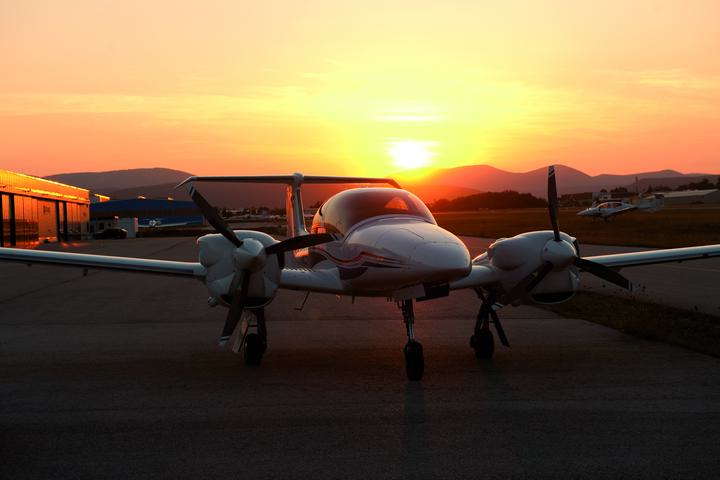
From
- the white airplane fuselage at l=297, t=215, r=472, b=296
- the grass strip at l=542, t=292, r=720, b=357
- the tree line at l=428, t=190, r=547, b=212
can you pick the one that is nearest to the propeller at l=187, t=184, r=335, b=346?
the white airplane fuselage at l=297, t=215, r=472, b=296

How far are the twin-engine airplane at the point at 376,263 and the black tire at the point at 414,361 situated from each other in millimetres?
14

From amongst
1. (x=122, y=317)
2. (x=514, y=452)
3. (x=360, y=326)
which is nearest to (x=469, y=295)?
(x=360, y=326)

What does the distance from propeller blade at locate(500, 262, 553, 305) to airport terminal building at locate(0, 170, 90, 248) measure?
Result: 4950cm

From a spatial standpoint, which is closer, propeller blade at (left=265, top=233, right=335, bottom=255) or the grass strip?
propeller blade at (left=265, top=233, right=335, bottom=255)

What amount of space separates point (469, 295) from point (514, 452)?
1491 centimetres

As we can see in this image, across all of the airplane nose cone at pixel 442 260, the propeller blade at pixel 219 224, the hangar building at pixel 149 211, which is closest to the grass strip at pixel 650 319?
the airplane nose cone at pixel 442 260

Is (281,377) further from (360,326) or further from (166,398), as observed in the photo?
(360,326)

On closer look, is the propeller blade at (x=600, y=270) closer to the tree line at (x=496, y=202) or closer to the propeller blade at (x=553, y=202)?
the propeller blade at (x=553, y=202)

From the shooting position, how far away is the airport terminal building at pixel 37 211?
54.8 meters

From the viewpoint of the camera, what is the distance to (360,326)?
1484cm

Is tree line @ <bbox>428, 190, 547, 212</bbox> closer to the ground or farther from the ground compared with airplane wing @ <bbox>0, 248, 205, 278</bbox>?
farther from the ground

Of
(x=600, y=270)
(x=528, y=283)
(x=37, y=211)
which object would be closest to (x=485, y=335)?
(x=528, y=283)

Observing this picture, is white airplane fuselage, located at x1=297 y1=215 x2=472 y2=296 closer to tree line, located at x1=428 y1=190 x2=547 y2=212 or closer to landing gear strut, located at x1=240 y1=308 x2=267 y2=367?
landing gear strut, located at x1=240 y1=308 x2=267 y2=367

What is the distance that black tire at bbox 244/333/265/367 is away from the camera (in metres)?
10.9
